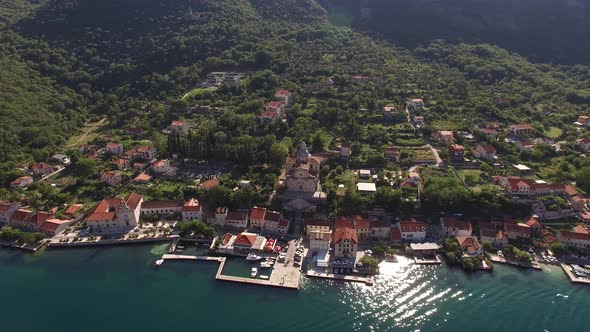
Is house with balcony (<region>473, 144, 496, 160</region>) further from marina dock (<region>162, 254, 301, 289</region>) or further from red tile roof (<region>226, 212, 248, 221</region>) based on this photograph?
marina dock (<region>162, 254, 301, 289</region>)

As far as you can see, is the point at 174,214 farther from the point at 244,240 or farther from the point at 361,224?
the point at 361,224

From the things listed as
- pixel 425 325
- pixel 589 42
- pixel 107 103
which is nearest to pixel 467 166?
pixel 425 325

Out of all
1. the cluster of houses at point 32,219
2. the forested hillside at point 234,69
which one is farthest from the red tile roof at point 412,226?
the cluster of houses at point 32,219

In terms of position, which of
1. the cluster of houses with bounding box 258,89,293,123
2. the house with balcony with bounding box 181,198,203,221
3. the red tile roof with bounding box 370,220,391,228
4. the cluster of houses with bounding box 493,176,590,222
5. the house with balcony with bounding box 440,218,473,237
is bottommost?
the house with balcony with bounding box 181,198,203,221

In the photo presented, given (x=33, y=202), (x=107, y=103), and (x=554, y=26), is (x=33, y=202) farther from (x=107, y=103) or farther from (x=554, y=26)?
(x=554, y=26)

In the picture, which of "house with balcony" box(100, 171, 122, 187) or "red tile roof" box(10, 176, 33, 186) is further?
"house with balcony" box(100, 171, 122, 187)

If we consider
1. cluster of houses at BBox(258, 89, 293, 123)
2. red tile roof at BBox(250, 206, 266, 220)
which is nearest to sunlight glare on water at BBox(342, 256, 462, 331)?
red tile roof at BBox(250, 206, 266, 220)
